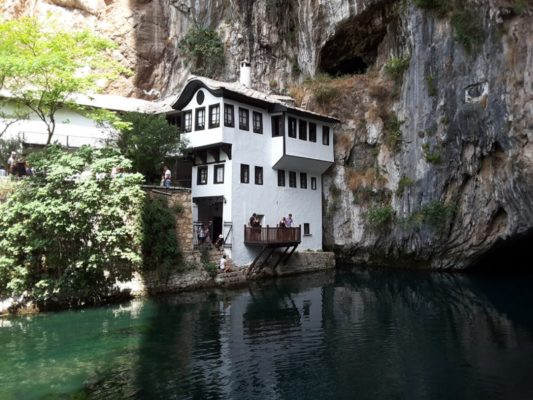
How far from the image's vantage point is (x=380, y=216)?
31500 millimetres

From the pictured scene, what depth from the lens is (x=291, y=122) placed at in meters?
30.8

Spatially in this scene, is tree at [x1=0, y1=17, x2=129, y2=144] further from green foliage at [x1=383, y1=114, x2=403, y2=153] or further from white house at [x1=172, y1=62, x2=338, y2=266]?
green foliage at [x1=383, y1=114, x2=403, y2=153]

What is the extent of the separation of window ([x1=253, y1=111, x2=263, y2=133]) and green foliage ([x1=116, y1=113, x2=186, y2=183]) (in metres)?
5.32

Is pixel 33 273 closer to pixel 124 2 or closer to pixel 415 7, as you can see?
pixel 415 7

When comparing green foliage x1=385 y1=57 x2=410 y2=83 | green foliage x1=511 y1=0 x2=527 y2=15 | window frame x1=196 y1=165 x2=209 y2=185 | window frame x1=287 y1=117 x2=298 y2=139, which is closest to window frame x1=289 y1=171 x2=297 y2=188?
window frame x1=287 y1=117 x2=298 y2=139

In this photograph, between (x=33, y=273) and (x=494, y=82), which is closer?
(x=33, y=273)

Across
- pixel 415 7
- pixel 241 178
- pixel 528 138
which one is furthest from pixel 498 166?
pixel 241 178

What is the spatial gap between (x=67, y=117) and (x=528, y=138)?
88.0 ft

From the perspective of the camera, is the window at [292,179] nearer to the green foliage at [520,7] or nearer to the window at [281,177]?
the window at [281,177]

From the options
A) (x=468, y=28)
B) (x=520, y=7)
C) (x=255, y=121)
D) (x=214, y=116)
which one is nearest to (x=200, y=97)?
(x=214, y=116)

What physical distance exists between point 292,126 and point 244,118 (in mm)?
3662

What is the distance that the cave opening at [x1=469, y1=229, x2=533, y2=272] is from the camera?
30.3 meters

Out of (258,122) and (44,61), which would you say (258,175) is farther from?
(44,61)

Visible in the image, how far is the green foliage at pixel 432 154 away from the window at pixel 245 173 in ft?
38.2
